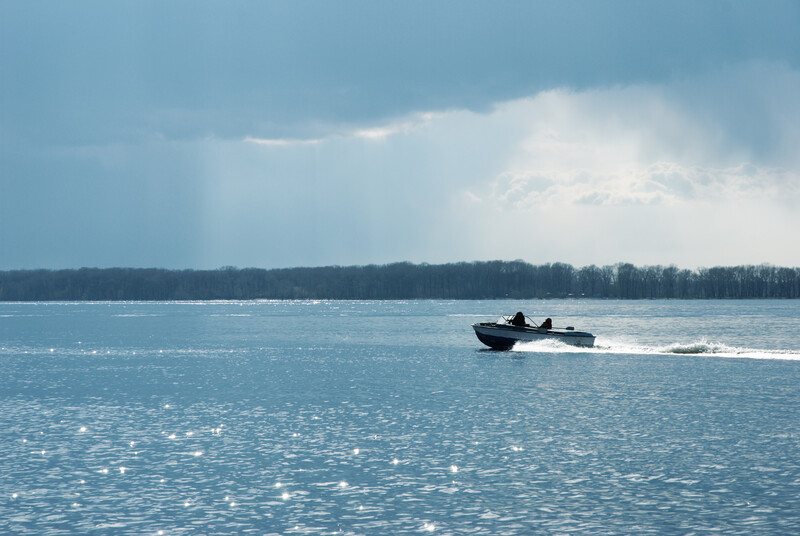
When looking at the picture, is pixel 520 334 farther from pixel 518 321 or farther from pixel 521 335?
pixel 518 321

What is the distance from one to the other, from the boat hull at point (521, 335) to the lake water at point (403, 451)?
36.8 ft

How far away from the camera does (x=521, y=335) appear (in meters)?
68.0

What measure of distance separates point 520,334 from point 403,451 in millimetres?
43452

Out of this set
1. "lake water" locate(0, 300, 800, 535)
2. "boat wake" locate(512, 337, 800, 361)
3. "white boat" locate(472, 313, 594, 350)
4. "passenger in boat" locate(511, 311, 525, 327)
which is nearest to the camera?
"lake water" locate(0, 300, 800, 535)

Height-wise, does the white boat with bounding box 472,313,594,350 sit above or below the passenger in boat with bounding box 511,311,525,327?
below

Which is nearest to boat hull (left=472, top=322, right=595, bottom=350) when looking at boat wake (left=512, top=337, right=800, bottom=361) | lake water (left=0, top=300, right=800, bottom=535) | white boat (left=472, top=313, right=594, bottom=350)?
white boat (left=472, top=313, right=594, bottom=350)

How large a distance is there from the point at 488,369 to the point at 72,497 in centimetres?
3814

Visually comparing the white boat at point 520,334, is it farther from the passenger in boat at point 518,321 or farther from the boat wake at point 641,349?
the boat wake at point 641,349

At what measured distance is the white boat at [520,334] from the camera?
6731 centimetres

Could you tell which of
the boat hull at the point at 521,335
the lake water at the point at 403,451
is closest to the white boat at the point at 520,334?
the boat hull at the point at 521,335

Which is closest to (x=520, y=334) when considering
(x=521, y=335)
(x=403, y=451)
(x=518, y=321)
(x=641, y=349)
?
(x=521, y=335)

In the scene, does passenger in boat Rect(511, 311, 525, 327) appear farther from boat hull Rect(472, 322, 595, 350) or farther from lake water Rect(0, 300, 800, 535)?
lake water Rect(0, 300, 800, 535)

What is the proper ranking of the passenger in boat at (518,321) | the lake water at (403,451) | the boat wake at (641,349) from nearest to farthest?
the lake water at (403,451) < the boat wake at (641,349) < the passenger in boat at (518,321)

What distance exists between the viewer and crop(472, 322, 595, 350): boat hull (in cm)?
6731
